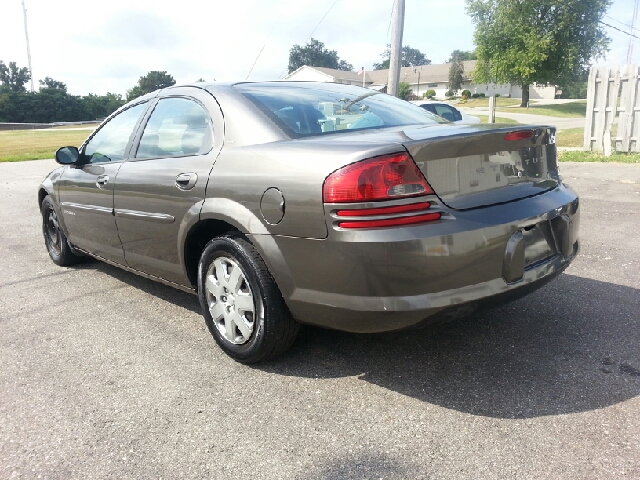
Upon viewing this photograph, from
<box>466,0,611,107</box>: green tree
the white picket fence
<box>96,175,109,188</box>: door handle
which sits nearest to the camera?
<box>96,175,109,188</box>: door handle

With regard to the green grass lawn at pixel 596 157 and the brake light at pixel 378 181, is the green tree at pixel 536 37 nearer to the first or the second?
the green grass lawn at pixel 596 157

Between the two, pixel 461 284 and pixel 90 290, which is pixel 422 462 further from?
pixel 90 290

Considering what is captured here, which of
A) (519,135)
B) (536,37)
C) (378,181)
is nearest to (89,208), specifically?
(378,181)

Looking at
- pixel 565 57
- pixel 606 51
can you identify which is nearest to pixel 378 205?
pixel 565 57

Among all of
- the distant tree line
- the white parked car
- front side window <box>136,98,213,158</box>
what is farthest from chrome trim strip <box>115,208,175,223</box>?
the distant tree line

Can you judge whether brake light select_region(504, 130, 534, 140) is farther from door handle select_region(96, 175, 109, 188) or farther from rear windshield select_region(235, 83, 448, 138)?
door handle select_region(96, 175, 109, 188)

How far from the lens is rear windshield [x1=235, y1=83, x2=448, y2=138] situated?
10.5 ft

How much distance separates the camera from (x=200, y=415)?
2.67m

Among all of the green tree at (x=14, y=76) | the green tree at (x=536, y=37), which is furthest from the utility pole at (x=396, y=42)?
the green tree at (x=14, y=76)

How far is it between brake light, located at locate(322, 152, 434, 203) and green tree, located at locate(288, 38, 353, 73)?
381 feet

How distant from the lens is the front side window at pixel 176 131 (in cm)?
340

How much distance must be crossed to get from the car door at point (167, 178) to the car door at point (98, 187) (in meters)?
0.15

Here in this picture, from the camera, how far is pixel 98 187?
13.7 ft

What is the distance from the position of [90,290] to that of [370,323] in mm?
2967
